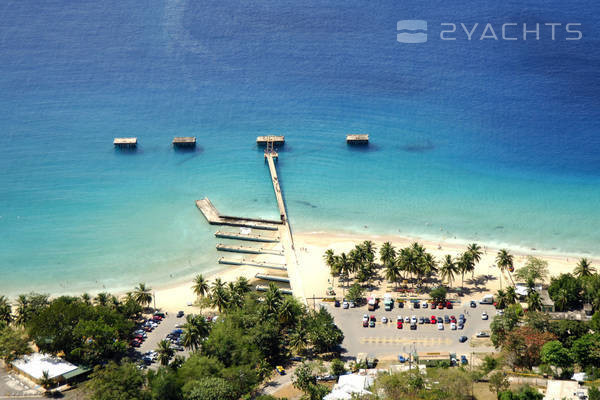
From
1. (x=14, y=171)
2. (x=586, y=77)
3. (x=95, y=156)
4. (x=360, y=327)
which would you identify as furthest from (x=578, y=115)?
(x=14, y=171)

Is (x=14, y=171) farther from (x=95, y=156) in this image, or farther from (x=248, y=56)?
(x=248, y=56)

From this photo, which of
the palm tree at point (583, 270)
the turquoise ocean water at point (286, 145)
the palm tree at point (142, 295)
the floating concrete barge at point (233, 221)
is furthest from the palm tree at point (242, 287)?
the palm tree at point (583, 270)

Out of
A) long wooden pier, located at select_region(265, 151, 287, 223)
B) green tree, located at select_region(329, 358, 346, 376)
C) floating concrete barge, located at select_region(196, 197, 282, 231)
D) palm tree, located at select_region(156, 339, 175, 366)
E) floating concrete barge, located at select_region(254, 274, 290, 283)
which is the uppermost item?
long wooden pier, located at select_region(265, 151, 287, 223)

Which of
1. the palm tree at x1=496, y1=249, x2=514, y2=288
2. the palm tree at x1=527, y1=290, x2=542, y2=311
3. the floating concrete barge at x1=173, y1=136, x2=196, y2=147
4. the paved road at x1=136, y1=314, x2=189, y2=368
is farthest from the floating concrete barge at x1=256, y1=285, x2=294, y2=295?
the floating concrete barge at x1=173, y1=136, x2=196, y2=147

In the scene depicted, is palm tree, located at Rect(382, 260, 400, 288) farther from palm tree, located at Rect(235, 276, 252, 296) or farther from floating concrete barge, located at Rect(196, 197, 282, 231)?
floating concrete barge, located at Rect(196, 197, 282, 231)

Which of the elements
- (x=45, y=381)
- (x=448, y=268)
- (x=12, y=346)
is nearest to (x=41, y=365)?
(x=45, y=381)

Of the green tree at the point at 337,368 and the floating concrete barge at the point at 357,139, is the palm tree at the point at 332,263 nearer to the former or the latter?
the green tree at the point at 337,368

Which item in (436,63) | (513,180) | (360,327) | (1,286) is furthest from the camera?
(436,63)
